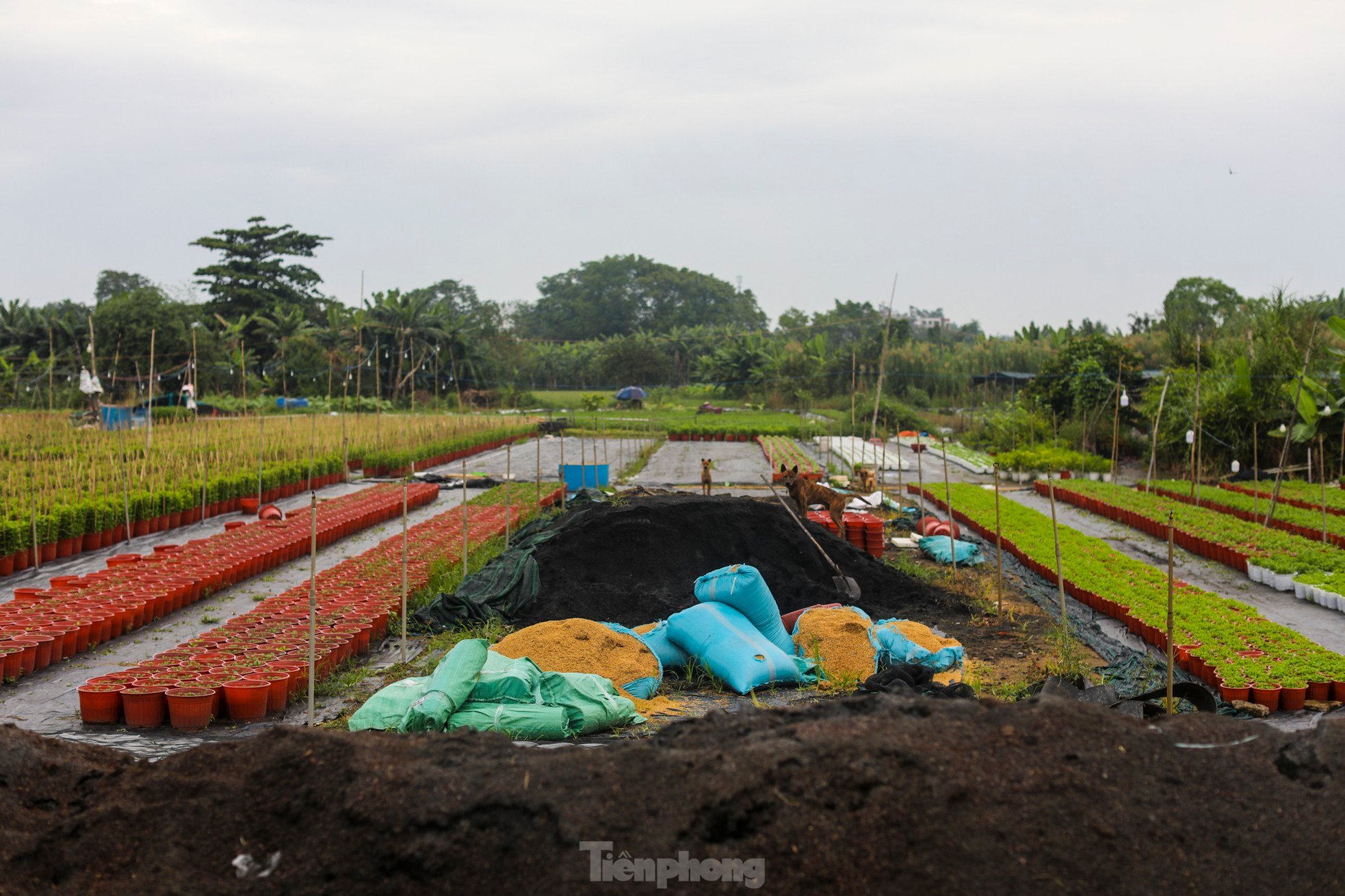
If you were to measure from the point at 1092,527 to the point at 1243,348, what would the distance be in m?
10.8

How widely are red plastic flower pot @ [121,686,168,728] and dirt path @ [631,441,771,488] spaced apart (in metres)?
12.9

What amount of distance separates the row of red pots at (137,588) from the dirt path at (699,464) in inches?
325

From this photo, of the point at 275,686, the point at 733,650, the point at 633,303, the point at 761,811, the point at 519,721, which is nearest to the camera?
the point at 761,811

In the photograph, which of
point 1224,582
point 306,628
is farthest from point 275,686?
point 1224,582

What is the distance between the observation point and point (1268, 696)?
629 cm

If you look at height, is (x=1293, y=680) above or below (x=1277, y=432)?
below

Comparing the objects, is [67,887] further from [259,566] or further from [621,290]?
[621,290]

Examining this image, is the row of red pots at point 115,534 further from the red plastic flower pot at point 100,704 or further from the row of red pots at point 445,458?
the red plastic flower pot at point 100,704

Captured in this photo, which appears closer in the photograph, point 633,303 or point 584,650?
point 584,650

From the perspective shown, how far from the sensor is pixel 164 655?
22.1ft

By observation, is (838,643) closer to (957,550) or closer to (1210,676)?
(1210,676)

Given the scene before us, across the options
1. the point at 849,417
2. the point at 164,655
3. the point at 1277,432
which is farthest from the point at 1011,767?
the point at 849,417

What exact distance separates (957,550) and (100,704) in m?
8.97

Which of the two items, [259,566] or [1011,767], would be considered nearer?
[1011,767]
